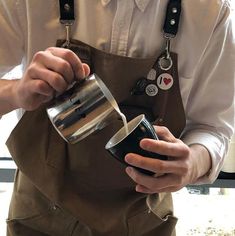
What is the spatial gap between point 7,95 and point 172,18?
317 millimetres

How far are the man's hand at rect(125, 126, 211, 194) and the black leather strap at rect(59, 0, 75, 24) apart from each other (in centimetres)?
25

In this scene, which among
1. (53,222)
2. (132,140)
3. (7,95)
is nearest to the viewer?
(132,140)

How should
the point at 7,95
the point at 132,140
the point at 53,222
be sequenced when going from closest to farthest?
the point at 132,140 → the point at 7,95 → the point at 53,222

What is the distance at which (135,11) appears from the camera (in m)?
0.78

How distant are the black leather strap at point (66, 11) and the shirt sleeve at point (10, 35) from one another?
7 cm

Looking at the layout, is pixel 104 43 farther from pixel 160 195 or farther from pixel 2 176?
pixel 2 176

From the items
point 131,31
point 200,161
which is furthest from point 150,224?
point 131,31

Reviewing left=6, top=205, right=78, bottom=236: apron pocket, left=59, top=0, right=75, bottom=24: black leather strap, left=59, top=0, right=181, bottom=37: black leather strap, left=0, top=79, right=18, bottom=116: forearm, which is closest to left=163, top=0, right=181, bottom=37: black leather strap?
left=59, top=0, right=181, bottom=37: black leather strap

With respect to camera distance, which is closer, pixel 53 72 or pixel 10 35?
pixel 53 72

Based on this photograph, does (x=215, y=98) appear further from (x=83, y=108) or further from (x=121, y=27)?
(x=83, y=108)

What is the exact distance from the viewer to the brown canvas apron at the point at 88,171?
0.78 m

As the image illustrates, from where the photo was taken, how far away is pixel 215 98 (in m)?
0.87

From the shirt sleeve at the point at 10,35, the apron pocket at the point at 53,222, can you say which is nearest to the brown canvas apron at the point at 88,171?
the apron pocket at the point at 53,222

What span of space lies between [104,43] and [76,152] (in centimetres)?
21
